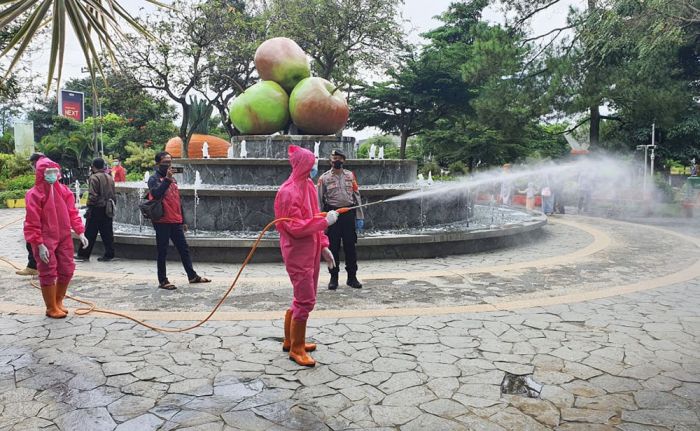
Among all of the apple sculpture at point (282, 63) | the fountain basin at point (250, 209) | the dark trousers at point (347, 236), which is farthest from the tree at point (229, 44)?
the dark trousers at point (347, 236)

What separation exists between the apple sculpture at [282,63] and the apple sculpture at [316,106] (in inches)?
12.7

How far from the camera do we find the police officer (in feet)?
22.1

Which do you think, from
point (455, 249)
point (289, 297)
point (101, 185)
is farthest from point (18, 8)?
point (455, 249)

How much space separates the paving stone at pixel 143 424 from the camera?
10.5 feet

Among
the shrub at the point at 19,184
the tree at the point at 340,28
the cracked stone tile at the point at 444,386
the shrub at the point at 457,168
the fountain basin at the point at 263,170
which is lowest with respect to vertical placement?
the cracked stone tile at the point at 444,386

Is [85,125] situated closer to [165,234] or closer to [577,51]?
[577,51]

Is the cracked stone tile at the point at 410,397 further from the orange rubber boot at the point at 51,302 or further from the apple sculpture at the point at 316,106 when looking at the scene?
the apple sculpture at the point at 316,106

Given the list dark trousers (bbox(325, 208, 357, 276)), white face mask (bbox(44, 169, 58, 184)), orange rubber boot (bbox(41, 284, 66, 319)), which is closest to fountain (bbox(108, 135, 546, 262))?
dark trousers (bbox(325, 208, 357, 276))

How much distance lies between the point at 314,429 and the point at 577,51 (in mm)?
18538

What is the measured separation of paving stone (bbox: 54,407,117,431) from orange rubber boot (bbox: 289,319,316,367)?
1463mm

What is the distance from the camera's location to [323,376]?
401cm

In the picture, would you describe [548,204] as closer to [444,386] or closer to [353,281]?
[353,281]

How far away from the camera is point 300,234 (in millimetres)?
4129

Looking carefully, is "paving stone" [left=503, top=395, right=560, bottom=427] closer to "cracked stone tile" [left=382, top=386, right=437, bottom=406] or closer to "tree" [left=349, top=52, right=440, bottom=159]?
"cracked stone tile" [left=382, top=386, right=437, bottom=406]
